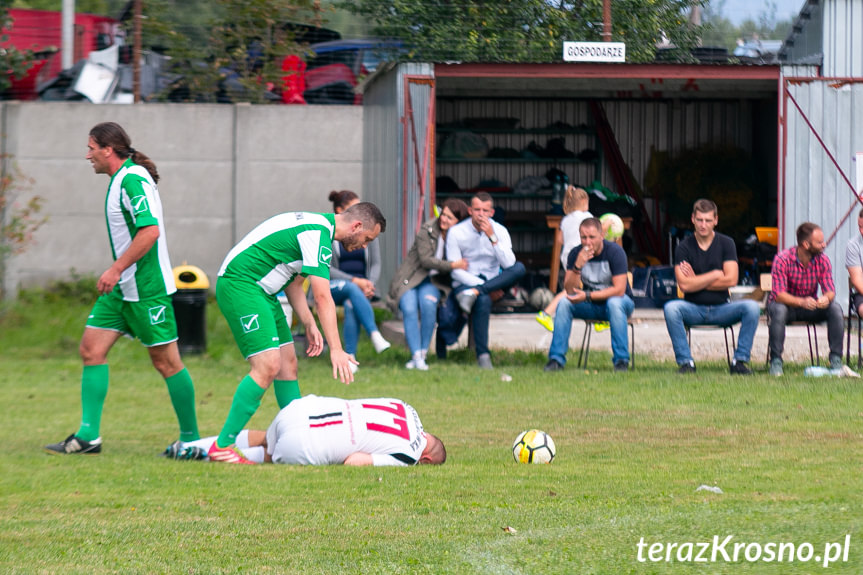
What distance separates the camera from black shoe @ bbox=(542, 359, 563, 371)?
448 inches

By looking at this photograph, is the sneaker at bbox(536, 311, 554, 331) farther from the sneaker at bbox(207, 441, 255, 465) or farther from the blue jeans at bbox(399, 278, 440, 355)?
the sneaker at bbox(207, 441, 255, 465)

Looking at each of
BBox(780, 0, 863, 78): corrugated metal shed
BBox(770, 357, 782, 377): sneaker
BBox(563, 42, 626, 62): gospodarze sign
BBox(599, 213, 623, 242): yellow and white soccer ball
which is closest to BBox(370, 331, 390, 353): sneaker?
BBox(770, 357, 782, 377): sneaker

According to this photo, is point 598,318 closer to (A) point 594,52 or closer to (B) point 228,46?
(A) point 594,52

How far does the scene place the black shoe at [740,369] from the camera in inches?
427

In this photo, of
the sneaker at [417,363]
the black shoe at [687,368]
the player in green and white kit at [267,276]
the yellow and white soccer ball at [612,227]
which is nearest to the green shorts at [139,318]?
the player in green and white kit at [267,276]

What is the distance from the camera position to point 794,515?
5.04m

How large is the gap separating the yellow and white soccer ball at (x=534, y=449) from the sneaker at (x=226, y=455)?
61.1 inches

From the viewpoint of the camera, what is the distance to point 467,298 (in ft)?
38.5

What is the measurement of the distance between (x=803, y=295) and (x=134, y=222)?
6.40 m

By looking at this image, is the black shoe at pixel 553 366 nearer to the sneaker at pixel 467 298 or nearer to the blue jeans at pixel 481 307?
the blue jeans at pixel 481 307

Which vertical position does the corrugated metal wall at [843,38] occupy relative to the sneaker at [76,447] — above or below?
above

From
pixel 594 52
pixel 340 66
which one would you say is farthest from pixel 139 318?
pixel 340 66

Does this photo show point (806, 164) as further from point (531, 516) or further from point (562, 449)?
point (531, 516)

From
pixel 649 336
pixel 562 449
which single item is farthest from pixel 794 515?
pixel 649 336
